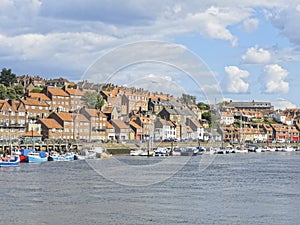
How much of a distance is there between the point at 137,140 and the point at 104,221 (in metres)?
70.5

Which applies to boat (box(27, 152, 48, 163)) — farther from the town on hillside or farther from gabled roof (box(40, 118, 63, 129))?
gabled roof (box(40, 118, 63, 129))

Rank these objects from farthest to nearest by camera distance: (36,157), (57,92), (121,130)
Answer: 1. (57,92)
2. (121,130)
3. (36,157)

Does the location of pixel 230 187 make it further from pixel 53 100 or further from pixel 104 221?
pixel 53 100

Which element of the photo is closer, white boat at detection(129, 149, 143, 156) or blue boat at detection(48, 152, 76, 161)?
blue boat at detection(48, 152, 76, 161)

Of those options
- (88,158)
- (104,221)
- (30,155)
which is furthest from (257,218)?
(88,158)

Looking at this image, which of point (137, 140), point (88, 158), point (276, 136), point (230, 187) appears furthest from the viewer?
point (276, 136)

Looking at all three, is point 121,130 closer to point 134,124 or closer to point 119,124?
point 119,124

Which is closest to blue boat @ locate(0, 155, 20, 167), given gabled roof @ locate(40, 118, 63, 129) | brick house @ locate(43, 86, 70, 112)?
gabled roof @ locate(40, 118, 63, 129)

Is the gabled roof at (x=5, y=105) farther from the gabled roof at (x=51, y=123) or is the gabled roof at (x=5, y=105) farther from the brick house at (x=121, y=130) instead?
the brick house at (x=121, y=130)

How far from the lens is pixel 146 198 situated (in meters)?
33.1

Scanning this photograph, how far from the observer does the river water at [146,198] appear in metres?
26.9

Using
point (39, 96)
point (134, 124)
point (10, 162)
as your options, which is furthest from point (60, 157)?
point (39, 96)

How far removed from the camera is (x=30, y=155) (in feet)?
209

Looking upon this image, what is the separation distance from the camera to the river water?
26.9m
